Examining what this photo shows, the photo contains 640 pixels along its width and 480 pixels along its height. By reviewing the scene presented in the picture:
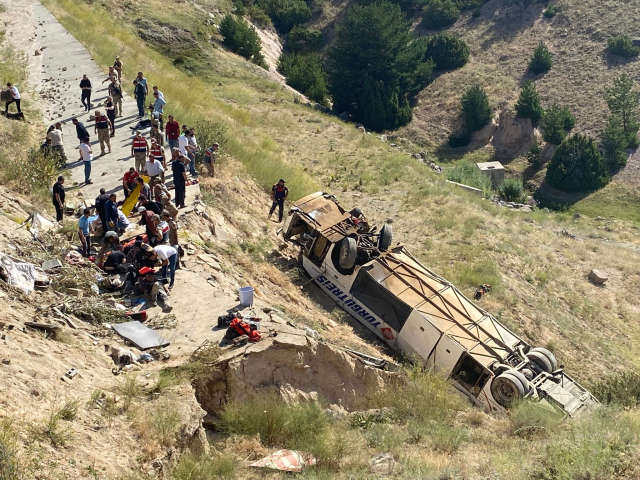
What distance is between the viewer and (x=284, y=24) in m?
54.6

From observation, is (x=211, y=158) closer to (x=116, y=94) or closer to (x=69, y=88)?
(x=116, y=94)

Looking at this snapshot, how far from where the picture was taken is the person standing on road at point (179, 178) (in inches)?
589

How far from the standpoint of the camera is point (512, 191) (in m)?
33.5

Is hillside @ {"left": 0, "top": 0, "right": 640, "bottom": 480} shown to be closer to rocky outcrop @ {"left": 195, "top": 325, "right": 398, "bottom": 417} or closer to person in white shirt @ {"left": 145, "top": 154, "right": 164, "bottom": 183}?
rocky outcrop @ {"left": 195, "top": 325, "right": 398, "bottom": 417}

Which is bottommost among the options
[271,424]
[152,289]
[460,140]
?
[152,289]

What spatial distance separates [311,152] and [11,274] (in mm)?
19734

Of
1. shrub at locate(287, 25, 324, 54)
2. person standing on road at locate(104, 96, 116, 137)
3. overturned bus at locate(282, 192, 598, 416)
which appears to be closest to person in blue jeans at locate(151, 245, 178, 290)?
overturned bus at locate(282, 192, 598, 416)

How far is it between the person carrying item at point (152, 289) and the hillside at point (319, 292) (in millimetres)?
468

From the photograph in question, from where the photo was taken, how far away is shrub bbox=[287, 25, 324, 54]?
52.3 metres

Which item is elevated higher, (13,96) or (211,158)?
(211,158)

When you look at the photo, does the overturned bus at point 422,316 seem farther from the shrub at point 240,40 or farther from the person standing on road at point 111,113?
the shrub at point 240,40

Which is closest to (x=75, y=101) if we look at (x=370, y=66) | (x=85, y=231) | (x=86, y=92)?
(x=86, y=92)

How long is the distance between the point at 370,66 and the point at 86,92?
2611 cm

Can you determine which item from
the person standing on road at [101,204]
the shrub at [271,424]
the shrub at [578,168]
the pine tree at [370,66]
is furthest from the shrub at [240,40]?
the shrub at [271,424]
